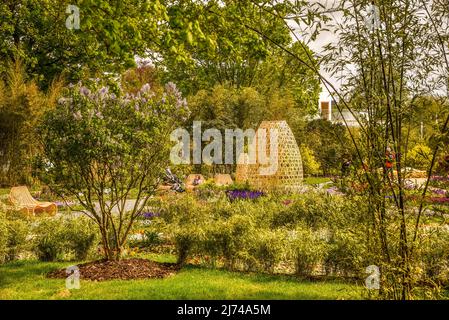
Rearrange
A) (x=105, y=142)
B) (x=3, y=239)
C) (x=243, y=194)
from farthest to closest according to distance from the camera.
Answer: (x=243, y=194) → (x=3, y=239) → (x=105, y=142)

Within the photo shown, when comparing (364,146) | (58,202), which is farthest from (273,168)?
(364,146)

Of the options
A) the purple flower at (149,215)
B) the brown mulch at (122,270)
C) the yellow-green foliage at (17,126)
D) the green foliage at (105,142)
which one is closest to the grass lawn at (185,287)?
the brown mulch at (122,270)

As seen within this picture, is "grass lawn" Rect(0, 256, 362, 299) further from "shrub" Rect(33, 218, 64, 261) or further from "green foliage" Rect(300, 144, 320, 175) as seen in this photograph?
"green foliage" Rect(300, 144, 320, 175)

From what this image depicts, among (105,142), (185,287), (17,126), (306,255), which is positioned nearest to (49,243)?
(105,142)

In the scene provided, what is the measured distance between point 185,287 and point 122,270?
3.63ft

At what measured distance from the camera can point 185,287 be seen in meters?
5.00

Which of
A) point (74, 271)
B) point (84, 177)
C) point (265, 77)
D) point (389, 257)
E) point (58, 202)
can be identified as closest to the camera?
point (389, 257)

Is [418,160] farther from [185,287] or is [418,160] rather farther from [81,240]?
[81,240]

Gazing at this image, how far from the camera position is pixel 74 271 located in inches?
217

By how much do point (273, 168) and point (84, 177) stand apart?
9477 mm

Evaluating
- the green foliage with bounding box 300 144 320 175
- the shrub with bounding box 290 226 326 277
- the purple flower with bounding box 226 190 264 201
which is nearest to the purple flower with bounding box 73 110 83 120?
the shrub with bounding box 290 226 326 277

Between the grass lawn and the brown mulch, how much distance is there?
20 cm

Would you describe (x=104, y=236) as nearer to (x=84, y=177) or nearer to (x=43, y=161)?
(x=84, y=177)

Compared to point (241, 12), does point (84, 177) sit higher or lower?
lower
